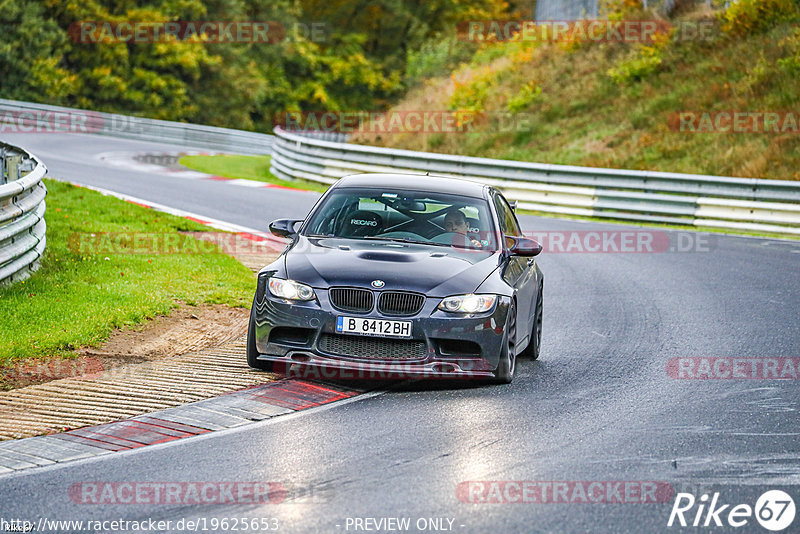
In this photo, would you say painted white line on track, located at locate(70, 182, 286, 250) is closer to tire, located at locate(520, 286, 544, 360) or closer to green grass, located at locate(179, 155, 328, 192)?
green grass, located at locate(179, 155, 328, 192)

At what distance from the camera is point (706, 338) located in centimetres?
1052

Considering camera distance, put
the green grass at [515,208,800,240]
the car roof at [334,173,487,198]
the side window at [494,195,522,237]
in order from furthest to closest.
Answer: the green grass at [515,208,800,240] < the side window at [494,195,522,237] < the car roof at [334,173,487,198]

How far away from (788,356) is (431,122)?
2612cm

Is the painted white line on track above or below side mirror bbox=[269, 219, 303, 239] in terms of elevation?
below

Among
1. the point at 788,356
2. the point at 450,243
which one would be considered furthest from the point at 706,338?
the point at 450,243

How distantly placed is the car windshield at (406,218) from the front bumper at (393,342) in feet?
3.97

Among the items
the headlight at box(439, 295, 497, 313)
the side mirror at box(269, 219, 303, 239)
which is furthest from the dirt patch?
the headlight at box(439, 295, 497, 313)

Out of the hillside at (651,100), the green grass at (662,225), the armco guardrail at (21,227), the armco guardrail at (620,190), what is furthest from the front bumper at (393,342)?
the hillside at (651,100)

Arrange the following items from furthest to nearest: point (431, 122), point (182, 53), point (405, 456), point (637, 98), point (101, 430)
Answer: point (182, 53) → point (431, 122) → point (637, 98) → point (101, 430) → point (405, 456)

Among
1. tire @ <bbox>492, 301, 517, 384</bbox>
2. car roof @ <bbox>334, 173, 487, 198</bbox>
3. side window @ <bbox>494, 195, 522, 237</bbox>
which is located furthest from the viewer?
side window @ <bbox>494, 195, 522, 237</bbox>

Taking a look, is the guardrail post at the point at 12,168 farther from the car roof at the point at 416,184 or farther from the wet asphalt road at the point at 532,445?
the wet asphalt road at the point at 532,445

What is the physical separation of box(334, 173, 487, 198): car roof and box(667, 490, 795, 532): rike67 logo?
431cm

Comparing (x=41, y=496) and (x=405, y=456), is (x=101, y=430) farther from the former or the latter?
(x=405, y=456)

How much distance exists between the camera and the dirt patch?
27.0 feet
